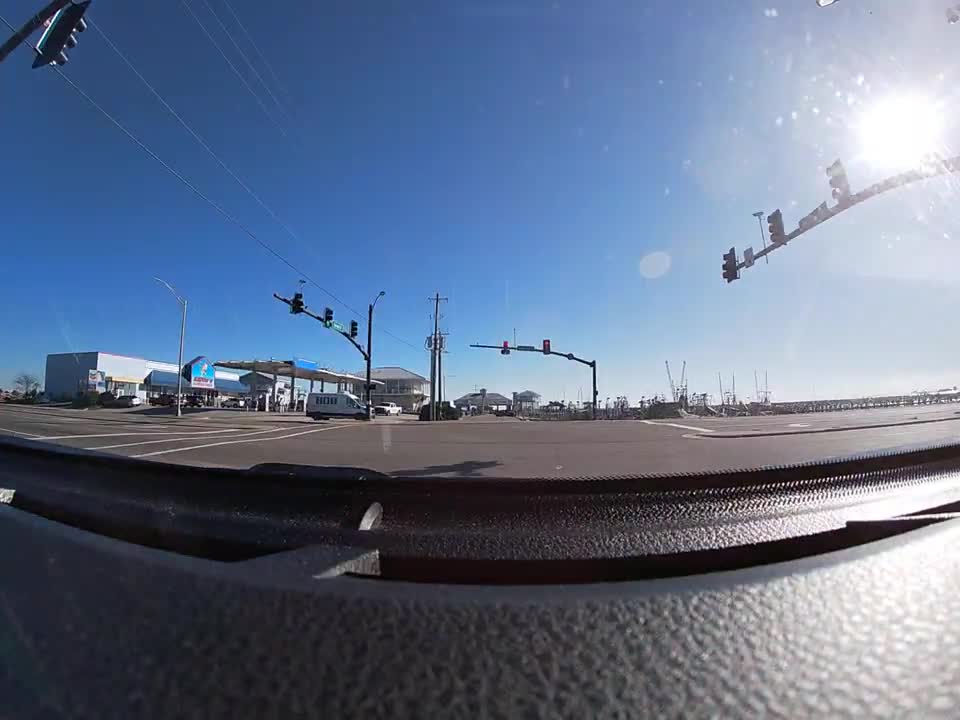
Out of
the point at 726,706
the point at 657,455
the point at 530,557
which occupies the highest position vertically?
the point at 726,706

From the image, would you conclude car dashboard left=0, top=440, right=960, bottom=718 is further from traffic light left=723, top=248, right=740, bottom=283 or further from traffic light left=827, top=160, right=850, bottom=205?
traffic light left=723, top=248, right=740, bottom=283

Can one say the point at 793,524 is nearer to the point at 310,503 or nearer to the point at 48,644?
the point at 310,503

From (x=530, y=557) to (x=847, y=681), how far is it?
0.81 meters

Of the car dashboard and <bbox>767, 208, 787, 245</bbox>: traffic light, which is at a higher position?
<bbox>767, 208, 787, 245</bbox>: traffic light

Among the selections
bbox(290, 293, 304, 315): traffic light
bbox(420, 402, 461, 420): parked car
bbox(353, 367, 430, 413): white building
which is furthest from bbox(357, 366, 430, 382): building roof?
bbox(290, 293, 304, 315): traffic light

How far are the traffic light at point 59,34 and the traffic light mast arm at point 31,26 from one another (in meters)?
0.12

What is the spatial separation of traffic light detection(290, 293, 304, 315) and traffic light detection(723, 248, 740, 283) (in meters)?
16.9

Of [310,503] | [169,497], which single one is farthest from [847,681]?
[169,497]

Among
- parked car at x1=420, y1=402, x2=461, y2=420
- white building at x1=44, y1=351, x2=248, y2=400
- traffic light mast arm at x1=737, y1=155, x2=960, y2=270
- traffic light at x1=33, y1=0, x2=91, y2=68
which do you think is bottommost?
parked car at x1=420, y1=402, x2=461, y2=420

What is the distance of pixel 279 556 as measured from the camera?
0.98 metres

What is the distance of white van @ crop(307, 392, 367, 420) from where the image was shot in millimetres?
29609

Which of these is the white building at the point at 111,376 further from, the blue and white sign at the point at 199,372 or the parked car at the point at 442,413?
the parked car at the point at 442,413

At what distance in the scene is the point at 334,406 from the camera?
1187 inches

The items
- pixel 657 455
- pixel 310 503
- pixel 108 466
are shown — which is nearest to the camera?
pixel 310 503
